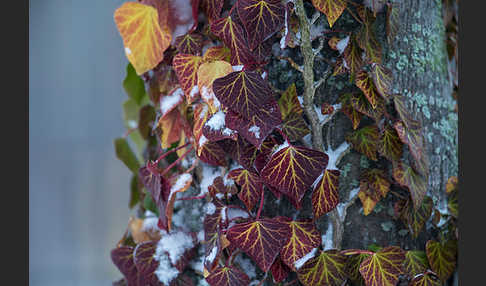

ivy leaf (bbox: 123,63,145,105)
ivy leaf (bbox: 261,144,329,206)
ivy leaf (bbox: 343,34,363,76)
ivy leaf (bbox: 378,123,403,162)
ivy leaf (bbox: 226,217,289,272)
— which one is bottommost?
ivy leaf (bbox: 226,217,289,272)

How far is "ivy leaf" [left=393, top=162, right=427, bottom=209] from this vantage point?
2.11 feet

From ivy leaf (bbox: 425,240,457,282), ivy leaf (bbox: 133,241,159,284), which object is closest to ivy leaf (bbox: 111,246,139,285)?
ivy leaf (bbox: 133,241,159,284)

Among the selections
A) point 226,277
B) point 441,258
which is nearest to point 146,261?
point 226,277

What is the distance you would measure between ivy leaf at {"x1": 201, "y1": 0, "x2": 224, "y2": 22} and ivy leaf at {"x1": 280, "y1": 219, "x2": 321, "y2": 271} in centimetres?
34

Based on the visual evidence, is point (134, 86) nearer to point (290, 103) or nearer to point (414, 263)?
point (290, 103)

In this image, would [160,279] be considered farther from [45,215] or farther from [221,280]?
[45,215]

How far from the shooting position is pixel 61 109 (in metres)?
2.53

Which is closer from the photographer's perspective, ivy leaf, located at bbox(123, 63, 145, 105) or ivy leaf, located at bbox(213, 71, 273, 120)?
ivy leaf, located at bbox(213, 71, 273, 120)

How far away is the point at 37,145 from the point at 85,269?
2.69 feet

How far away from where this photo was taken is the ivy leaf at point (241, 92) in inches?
21.9

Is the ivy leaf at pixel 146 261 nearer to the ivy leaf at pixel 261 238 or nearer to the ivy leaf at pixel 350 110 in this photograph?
the ivy leaf at pixel 261 238

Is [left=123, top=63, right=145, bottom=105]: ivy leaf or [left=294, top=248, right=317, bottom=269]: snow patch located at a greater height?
[left=123, top=63, right=145, bottom=105]: ivy leaf

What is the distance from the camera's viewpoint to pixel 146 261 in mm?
700

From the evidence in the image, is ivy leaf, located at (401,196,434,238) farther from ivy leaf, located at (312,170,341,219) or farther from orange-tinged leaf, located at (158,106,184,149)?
orange-tinged leaf, located at (158,106,184,149)
